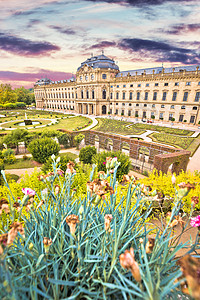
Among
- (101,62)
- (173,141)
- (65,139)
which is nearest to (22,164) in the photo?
(65,139)

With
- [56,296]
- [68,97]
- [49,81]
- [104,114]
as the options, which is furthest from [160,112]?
[49,81]

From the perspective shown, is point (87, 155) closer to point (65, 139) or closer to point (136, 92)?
point (65, 139)

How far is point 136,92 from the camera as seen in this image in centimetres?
4434

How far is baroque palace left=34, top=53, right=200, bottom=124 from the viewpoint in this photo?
35.6m

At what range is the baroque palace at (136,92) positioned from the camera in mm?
35562

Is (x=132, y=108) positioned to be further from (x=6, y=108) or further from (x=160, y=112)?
(x=6, y=108)

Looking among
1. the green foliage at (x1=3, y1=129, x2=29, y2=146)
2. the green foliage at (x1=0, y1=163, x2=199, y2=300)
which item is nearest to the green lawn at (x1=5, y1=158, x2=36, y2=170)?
the green foliage at (x1=3, y1=129, x2=29, y2=146)

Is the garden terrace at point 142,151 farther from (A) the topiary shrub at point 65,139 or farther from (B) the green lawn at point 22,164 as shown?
(B) the green lawn at point 22,164

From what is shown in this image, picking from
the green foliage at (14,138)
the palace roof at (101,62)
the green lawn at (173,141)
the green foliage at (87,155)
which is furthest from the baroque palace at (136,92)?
the green foliage at (14,138)

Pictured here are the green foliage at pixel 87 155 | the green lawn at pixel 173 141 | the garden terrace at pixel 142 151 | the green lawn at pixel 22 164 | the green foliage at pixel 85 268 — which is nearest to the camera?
the green foliage at pixel 85 268

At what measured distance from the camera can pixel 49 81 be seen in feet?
264

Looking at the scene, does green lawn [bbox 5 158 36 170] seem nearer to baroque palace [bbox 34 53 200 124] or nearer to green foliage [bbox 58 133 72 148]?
green foliage [bbox 58 133 72 148]

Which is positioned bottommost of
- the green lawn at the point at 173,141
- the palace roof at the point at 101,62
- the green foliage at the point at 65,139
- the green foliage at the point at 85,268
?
the green lawn at the point at 173,141

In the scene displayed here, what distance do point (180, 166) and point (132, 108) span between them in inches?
1448
